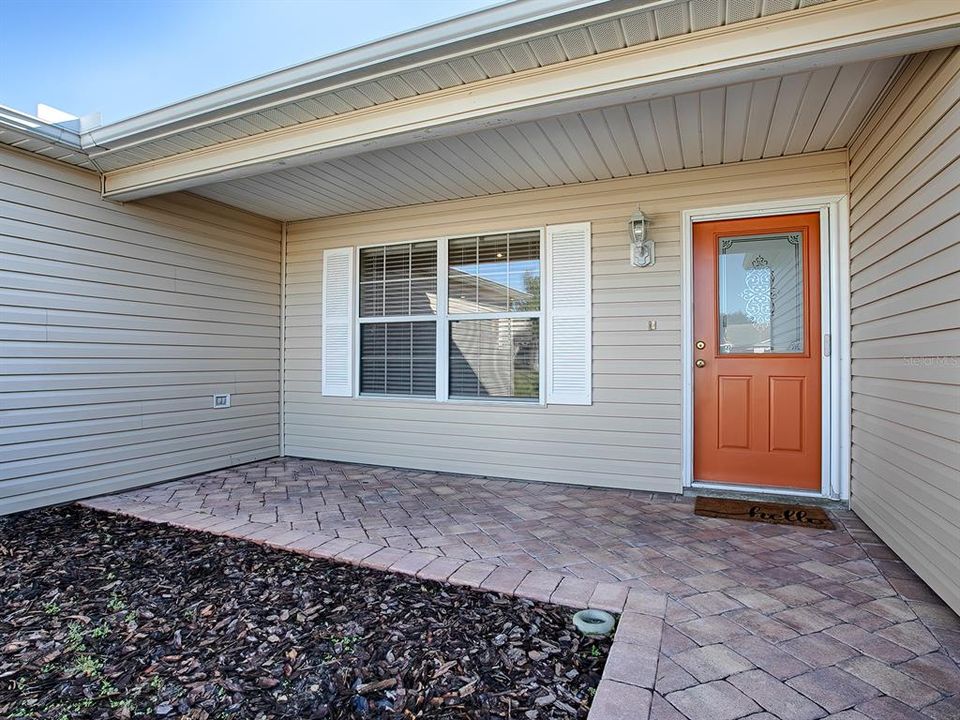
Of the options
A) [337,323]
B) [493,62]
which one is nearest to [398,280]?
[337,323]

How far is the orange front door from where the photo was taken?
361cm

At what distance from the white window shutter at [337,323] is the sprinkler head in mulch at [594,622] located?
343cm

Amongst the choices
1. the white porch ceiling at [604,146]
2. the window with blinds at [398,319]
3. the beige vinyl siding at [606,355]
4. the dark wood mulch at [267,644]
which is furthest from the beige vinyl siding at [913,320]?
the window with blinds at [398,319]

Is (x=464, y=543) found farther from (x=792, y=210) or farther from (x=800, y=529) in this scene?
(x=792, y=210)

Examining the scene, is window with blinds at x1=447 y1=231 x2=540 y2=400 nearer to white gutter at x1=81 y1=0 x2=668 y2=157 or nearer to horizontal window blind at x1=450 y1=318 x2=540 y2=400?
horizontal window blind at x1=450 y1=318 x2=540 y2=400

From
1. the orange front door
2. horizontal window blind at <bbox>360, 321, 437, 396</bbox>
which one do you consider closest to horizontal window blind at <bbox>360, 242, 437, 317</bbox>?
horizontal window blind at <bbox>360, 321, 437, 396</bbox>

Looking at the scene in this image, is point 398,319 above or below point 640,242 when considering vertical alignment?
below

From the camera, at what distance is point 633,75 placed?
2.34 m

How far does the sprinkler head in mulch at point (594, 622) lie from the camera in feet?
6.18

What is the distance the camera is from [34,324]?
11.3ft

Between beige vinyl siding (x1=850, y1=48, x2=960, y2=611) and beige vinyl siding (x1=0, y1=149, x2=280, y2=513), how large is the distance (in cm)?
478

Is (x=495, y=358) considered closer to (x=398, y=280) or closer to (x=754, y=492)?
(x=398, y=280)

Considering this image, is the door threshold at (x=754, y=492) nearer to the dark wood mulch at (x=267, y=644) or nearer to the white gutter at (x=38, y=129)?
the dark wood mulch at (x=267, y=644)

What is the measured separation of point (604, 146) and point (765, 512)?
253 centimetres
